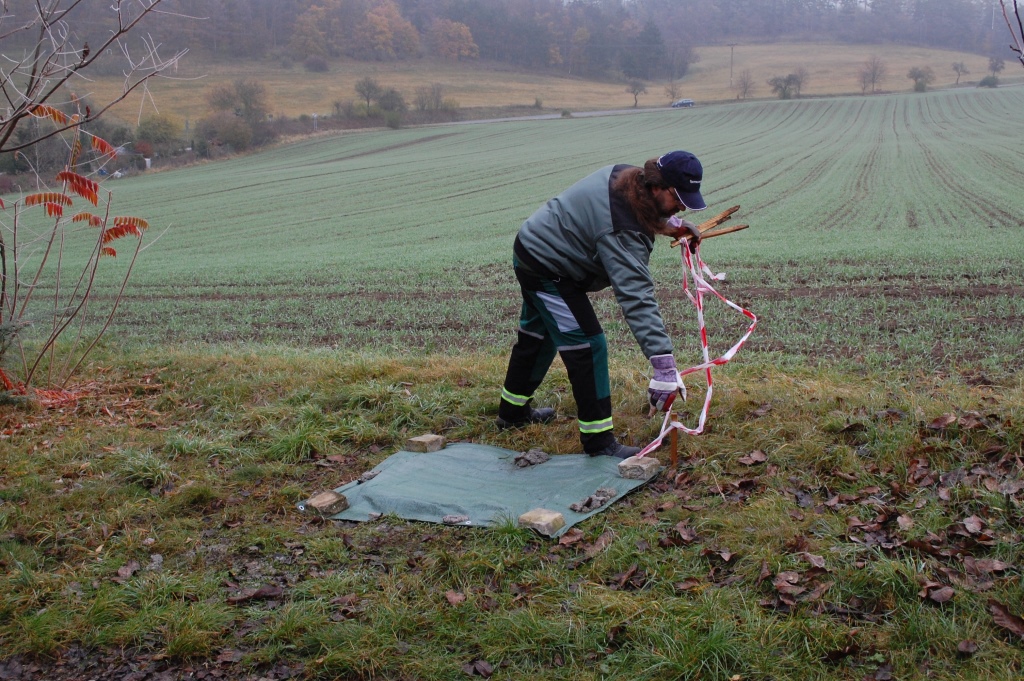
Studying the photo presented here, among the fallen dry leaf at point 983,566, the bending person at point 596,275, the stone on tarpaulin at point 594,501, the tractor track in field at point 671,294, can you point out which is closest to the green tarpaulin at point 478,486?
the stone on tarpaulin at point 594,501

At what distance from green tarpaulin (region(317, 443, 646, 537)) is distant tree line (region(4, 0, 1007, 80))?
69002 millimetres

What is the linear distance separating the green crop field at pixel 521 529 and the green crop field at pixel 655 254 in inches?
6.0

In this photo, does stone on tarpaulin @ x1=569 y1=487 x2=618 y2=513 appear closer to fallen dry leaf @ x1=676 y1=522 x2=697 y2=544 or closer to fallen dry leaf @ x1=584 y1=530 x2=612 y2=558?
fallen dry leaf @ x1=584 y1=530 x2=612 y2=558

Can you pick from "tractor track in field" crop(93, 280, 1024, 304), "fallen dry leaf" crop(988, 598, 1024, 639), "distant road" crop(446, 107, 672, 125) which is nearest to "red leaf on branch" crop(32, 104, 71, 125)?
"fallen dry leaf" crop(988, 598, 1024, 639)

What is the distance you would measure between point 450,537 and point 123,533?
1.92m

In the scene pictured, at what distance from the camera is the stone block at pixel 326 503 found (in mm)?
4891

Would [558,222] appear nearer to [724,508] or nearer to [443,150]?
[724,508]

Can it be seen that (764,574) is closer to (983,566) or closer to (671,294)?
(983,566)

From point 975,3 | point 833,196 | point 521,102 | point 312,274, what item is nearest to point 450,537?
point 312,274

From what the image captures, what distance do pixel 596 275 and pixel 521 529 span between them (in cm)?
176

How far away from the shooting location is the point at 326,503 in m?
4.90

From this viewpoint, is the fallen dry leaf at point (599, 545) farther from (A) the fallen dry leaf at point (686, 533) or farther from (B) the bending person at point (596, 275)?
(B) the bending person at point (596, 275)

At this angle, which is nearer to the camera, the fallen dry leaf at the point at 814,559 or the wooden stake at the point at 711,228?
the fallen dry leaf at the point at 814,559

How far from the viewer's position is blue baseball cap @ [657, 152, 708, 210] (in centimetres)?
463
